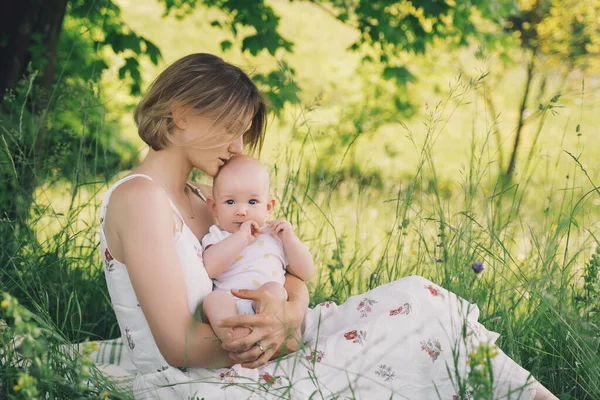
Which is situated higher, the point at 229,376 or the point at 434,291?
the point at 434,291

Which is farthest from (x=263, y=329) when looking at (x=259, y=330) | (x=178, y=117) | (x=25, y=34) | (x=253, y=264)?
(x=25, y=34)

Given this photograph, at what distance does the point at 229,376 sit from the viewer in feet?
5.97

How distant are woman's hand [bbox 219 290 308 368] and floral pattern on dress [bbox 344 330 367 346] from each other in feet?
0.52

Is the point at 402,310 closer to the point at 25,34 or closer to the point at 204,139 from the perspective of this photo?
the point at 204,139

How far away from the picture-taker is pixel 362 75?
8195 mm

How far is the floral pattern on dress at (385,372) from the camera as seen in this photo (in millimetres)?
1880

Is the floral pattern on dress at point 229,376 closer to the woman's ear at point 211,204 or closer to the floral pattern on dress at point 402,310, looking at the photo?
the floral pattern on dress at point 402,310

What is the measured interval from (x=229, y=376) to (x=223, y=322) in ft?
0.47

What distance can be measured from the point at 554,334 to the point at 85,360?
158cm

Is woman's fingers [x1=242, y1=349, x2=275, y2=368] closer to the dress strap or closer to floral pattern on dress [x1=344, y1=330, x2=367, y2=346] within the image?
floral pattern on dress [x1=344, y1=330, x2=367, y2=346]

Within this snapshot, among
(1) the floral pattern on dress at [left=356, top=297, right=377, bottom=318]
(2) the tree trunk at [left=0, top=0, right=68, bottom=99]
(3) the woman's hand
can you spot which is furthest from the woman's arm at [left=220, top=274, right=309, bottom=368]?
(2) the tree trunk at [left=0, top=0, right=68, bottom=99]

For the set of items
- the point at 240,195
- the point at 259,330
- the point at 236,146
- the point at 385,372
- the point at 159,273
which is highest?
the point at 236,146

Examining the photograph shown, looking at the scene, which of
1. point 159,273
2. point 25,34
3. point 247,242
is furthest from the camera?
point 25,34

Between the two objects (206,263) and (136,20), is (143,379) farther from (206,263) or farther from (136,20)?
(136,20)
